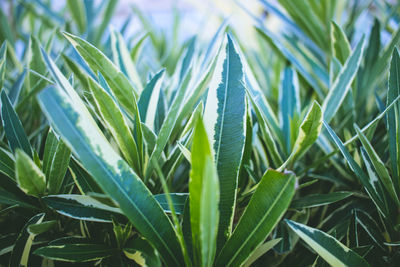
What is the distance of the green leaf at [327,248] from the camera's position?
0.36 meters

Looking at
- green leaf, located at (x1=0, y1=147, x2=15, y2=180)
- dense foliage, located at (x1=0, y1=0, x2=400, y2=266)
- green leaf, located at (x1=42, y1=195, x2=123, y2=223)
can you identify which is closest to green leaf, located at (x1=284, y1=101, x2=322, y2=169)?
dense foliage, located at (x1=0, y1=0, x2=400, y2=266)

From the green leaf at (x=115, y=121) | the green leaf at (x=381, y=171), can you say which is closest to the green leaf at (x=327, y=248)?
the green leaf at (x=381, y=171)

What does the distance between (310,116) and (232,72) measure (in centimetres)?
11

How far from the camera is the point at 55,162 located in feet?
1.31

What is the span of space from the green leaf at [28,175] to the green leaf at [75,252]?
7cm

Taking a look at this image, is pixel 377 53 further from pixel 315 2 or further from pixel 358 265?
pixel 358 265

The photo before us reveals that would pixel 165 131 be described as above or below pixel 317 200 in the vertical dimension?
above

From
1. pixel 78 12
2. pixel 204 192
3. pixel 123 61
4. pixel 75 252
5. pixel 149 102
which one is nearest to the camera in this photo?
pixel 204 192

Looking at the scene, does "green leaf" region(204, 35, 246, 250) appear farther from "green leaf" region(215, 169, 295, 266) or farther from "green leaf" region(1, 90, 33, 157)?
"green leaf" region(1, 90, 33, 157)

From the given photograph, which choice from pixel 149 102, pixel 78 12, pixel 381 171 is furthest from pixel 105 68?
pixel 78 12

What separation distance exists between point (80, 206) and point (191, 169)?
0.57 ft

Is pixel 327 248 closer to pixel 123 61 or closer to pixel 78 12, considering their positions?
pixel 123 61

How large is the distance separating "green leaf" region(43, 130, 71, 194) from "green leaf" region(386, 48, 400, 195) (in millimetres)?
438

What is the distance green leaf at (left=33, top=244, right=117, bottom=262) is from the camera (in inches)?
14.0
